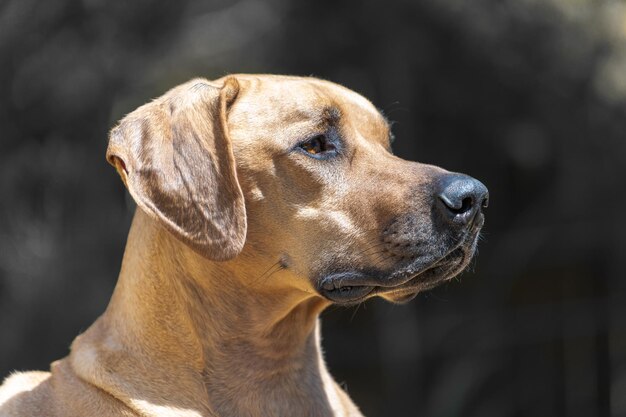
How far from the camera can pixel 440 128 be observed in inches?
311

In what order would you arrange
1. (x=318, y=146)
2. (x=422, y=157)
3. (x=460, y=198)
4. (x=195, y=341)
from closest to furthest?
(x=460, y=198), (x=195, y=341), (x=318, y=146), (x=422, y=157)

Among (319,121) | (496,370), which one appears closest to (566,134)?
(496,370)

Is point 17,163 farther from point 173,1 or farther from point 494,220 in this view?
point 494,220

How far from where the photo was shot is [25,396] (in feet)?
11.0

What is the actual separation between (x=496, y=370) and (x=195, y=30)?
12.6 feet

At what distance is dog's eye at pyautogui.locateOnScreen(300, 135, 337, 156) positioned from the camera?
3262mm

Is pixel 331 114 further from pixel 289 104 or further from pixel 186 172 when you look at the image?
pixel 186 172

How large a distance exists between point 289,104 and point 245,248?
531mm

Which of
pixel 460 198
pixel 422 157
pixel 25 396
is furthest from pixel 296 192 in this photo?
pixel 422 157

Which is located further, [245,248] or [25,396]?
[25,396]

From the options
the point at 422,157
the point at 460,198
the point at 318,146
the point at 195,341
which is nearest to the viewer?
the point at 460,198

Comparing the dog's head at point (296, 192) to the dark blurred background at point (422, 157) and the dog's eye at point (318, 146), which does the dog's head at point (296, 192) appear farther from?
the dark blurred background at point (422, 157)

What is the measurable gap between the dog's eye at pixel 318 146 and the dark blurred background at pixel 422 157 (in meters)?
3.94

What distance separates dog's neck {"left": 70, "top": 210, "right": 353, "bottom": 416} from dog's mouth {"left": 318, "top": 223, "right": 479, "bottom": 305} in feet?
0.55
